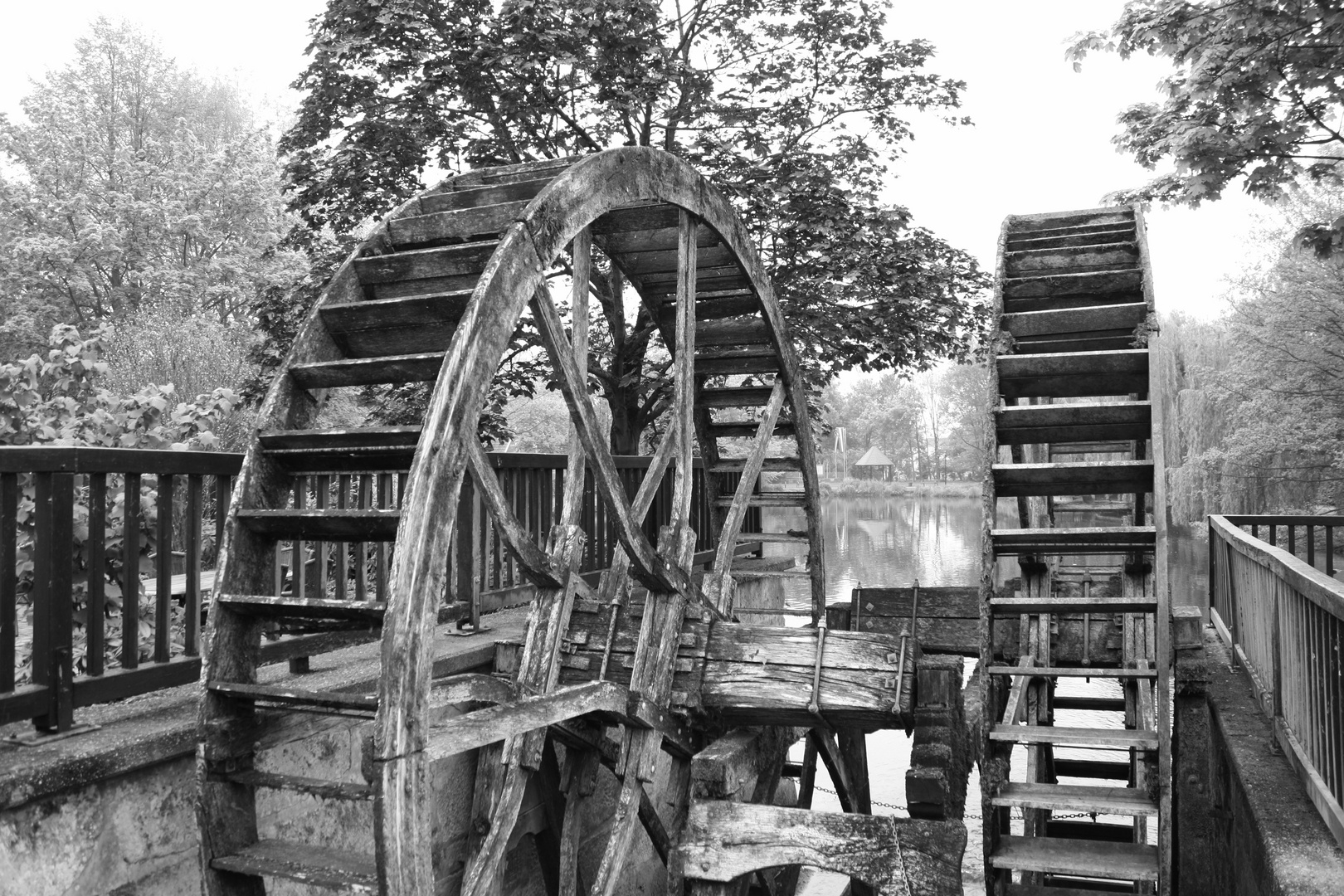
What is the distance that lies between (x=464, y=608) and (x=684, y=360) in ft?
6.07

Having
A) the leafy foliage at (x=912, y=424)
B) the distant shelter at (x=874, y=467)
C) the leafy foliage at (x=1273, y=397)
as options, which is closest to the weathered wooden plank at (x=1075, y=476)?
the leafy foliage at (x=1273, y=397)

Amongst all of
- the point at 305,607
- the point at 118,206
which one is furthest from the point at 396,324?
the point at 118,206

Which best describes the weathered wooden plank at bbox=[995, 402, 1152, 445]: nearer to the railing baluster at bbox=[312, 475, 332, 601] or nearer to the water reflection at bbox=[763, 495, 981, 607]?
the railing baluster at bbox=[312, 475, 332, 601]

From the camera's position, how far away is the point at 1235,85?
981 centimetres

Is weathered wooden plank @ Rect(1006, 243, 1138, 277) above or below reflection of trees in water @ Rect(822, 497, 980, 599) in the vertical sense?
above

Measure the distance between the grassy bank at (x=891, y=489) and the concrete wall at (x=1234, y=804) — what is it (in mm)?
57663

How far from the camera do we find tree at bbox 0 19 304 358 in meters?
26.1

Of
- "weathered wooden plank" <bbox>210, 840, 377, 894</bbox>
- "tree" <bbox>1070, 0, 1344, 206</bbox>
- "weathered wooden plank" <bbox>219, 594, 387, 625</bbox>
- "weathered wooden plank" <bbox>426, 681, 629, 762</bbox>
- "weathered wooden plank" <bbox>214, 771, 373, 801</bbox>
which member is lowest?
"weathered wooden plank" <bbox>210, 840, 377, 894</bbox>

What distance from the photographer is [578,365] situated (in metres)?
4.70

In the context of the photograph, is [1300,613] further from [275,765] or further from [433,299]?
[275,765]

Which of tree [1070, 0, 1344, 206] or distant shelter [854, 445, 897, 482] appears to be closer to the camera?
tree [1070, 0, 1344, 206]

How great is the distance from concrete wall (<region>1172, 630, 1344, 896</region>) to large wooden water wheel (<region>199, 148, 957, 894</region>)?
1294 millimetres

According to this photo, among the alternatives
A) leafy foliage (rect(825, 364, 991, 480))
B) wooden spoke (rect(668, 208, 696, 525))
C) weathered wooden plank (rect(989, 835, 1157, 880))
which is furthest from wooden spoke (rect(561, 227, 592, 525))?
leafy foliage (rect(825, 364, 991, 480))

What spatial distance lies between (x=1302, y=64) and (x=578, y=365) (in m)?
8.38
